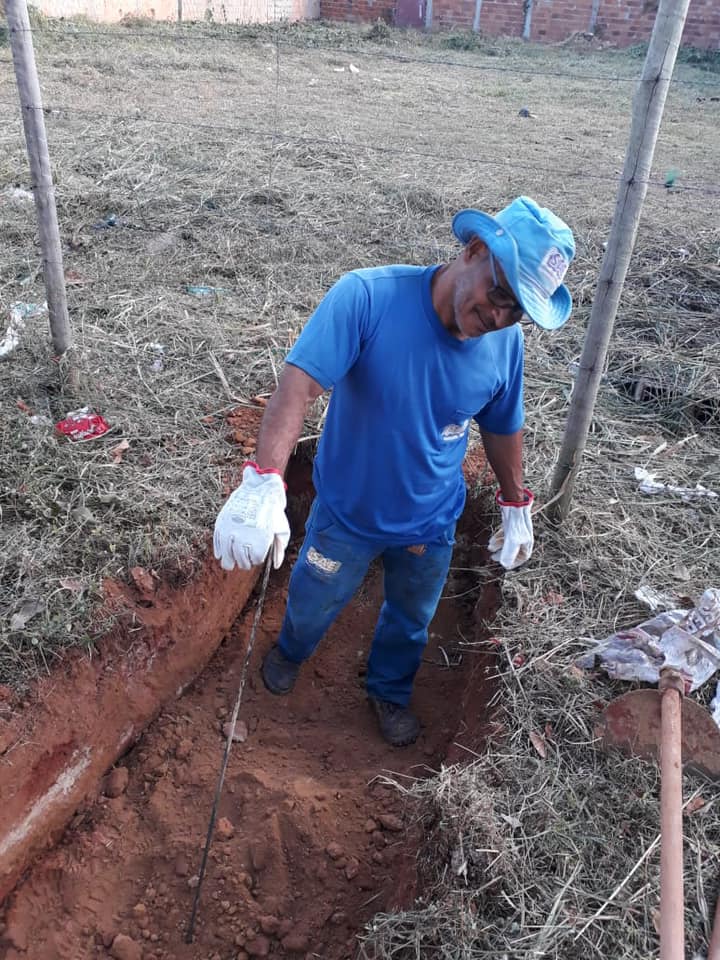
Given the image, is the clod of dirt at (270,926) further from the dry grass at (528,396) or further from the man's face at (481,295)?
the man's face at (481,295)

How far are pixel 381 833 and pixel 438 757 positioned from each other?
0.44m

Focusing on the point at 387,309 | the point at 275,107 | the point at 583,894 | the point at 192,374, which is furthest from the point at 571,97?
the point at 583,894

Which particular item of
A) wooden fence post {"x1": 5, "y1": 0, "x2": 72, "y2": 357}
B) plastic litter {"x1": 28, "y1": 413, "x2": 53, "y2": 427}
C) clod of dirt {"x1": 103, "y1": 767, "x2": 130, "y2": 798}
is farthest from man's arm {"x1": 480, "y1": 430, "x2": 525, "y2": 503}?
wooden fence post {"x1": 5, "y1": 0, "x2": 72, "y2": 357}

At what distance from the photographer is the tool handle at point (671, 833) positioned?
5.71ft

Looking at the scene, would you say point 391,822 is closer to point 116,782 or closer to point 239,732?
point 239,732

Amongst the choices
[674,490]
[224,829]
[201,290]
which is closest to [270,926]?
[224,829]

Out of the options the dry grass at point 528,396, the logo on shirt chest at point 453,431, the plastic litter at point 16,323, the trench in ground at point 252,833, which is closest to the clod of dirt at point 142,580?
the dry grass at point 528,396

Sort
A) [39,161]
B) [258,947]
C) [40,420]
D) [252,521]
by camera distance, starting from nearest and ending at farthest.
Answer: [252,521], [258,947], [39,161], [40,420]

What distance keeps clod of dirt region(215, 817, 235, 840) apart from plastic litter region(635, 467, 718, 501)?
7.69ft

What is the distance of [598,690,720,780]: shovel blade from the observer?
7.62 ft

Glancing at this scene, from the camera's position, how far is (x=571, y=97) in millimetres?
12594

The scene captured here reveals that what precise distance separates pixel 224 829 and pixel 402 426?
1605 millimetres

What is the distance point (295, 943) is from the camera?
2.41 metres

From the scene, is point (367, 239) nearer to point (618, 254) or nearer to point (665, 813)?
point (618, 254)
